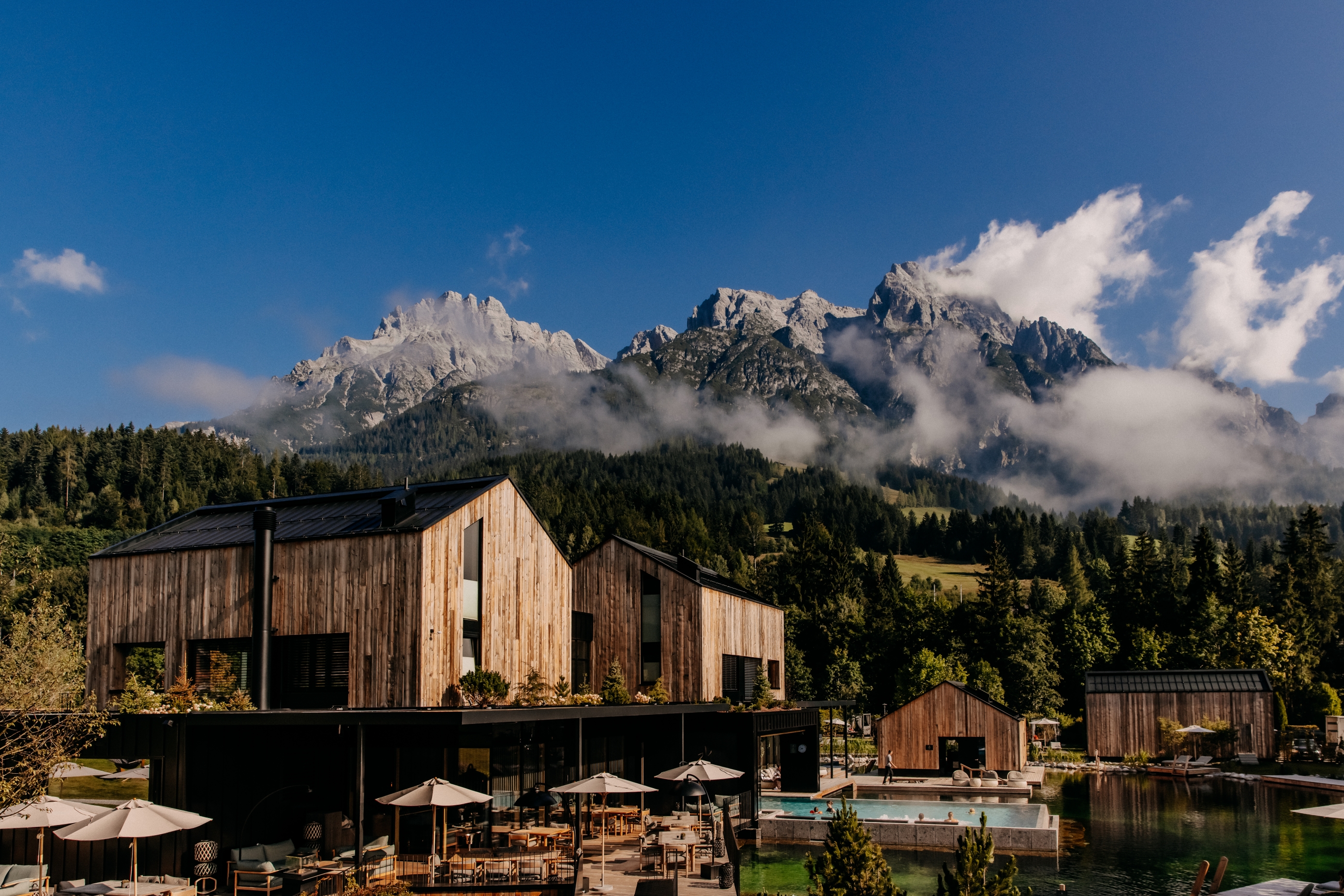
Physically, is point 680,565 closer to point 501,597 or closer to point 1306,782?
point 501,597

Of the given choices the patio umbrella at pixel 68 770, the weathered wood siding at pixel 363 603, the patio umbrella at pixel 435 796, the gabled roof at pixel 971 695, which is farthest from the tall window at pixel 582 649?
the gabled roof at pixel 971 695

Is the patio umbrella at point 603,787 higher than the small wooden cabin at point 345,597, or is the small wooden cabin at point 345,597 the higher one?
the small wooden cabin at point 345,597

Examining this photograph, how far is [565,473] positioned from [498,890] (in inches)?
6678

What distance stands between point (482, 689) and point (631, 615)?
12.2 metres

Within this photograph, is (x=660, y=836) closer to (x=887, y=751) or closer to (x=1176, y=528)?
(x=887, y=751)

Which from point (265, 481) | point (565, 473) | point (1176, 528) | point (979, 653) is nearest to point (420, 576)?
point (979, 653)

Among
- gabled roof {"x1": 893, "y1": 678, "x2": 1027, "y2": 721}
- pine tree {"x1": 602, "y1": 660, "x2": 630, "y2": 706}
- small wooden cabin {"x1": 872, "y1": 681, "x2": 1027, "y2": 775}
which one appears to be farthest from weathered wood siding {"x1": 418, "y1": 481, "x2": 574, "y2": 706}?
gabled roof {"x1": 893, "y1": 678, "x2": 1027, "y2": 721}

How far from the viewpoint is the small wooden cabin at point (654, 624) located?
116ft

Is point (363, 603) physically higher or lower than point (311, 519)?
lower

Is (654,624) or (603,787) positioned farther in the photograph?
(654,624)

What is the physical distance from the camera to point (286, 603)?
2570cm

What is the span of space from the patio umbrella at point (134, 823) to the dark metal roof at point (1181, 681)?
175 ft

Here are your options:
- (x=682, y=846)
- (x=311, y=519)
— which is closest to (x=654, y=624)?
(x=311, y=519)

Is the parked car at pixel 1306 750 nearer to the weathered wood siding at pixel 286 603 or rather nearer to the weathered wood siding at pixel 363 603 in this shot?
the weathered wood siding at pixel 363 603
